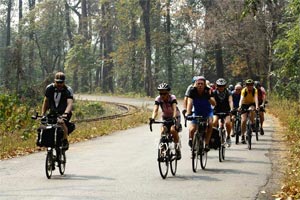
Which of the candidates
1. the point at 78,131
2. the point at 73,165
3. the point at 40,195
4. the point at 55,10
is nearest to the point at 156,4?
the point at 55,10

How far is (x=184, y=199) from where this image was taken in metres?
9.09

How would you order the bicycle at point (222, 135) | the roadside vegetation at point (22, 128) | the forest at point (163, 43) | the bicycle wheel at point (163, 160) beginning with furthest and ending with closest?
1. the forest at point (163, 43)
2. the roadside vegetation at point (22, 128)
3. the bicycle at point (222, 135)
4. the bicycle wheel at point (163, 160)

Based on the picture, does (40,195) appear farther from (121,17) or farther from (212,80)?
(121,17)

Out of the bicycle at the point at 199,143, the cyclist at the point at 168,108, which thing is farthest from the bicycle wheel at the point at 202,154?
the cyclist at the point at 168,108

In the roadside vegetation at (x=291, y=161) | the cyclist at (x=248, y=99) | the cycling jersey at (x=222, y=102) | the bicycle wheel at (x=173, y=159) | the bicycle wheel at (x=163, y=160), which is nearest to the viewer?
the roadside vegetation at (x=291, y=161)

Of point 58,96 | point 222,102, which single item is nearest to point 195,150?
point 58,96

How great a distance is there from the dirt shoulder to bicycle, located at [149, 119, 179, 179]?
6.38ft

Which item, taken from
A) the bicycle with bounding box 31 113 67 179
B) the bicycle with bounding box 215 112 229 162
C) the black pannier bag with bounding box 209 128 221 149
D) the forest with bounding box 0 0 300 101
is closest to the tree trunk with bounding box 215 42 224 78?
the forest with bounding box 0 0 300 101

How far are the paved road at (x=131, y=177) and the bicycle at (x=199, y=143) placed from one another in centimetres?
22

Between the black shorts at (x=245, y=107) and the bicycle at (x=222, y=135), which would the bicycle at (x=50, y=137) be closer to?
the bicycle at (x=222, y=135)

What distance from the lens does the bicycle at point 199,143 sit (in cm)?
1193

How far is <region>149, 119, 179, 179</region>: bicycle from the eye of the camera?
36.6 feet

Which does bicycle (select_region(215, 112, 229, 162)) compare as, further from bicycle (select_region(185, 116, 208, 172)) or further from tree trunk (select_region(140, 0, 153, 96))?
tree trunk (select_region(140, 0, 153, 96))

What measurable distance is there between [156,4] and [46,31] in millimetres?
21023
